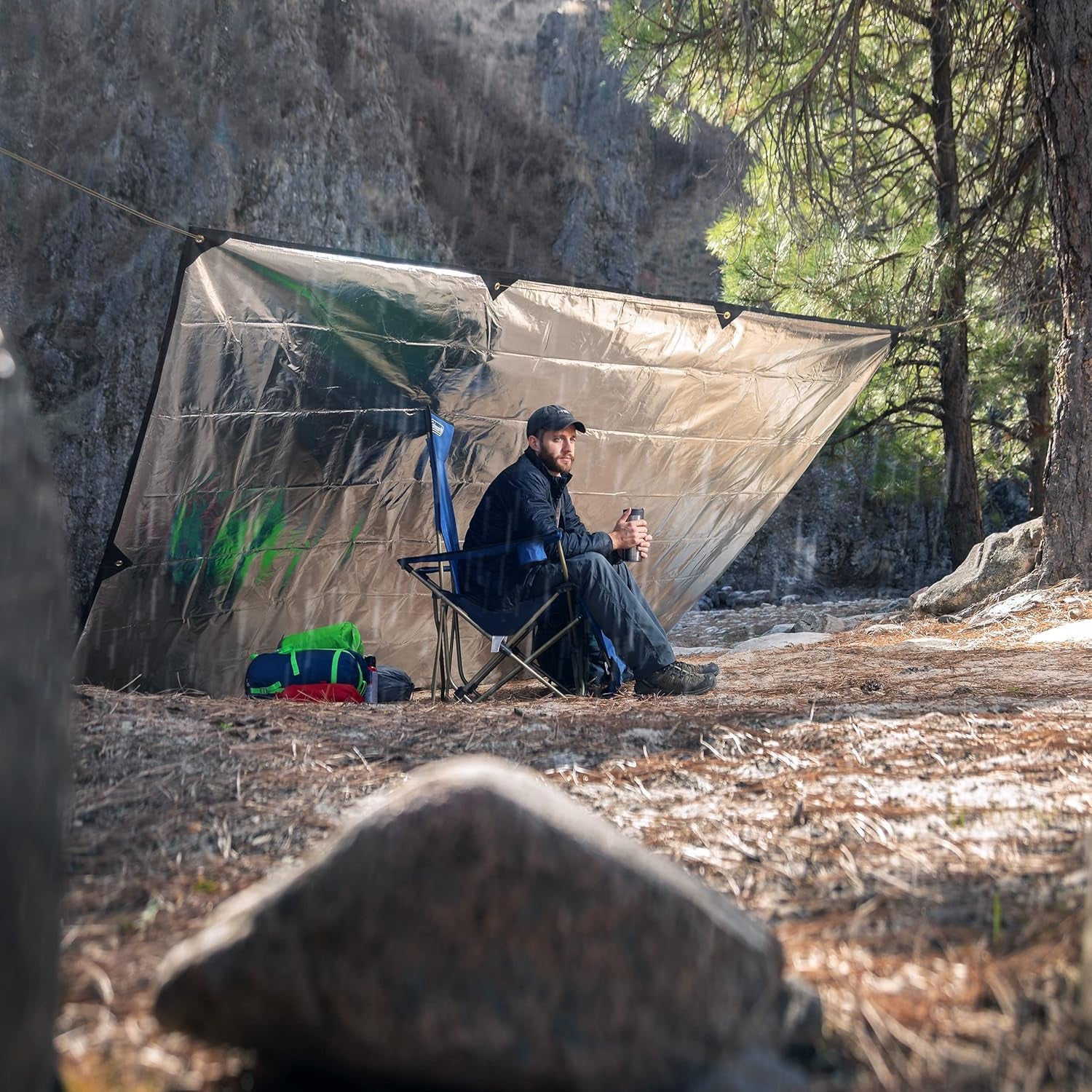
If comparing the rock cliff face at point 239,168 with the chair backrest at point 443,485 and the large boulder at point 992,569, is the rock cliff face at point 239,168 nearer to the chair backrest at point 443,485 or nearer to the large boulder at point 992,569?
the chair backrest at point 443,485

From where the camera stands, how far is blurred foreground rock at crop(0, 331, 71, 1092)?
68cm

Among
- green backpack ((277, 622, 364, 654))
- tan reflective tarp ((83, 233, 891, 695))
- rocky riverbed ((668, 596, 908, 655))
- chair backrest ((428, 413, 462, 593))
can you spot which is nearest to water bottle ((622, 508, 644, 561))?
chair backrest ((428, 413, 462, 593))

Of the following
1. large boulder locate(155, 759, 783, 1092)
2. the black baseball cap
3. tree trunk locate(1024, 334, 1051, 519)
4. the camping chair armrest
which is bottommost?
large boulder locate(155, 759, 783, 1092)

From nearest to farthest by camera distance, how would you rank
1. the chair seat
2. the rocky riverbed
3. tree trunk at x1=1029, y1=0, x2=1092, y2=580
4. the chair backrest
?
the chair seat → the chair backrest → tree trunk at x1=1029, y1=0, x2=1092, y2=580 → the rocky riverbed

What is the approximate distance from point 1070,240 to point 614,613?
10.6 ft

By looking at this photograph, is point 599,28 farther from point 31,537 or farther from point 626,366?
point 31,537

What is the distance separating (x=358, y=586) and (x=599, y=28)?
51.7 feet

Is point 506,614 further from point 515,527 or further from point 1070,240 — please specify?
point 1070,240

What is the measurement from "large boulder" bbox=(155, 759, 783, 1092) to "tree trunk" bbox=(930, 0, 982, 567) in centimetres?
500

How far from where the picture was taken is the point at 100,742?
2082 mm

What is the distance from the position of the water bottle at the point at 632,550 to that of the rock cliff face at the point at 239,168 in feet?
8.86

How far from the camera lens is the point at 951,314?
6.33 metres

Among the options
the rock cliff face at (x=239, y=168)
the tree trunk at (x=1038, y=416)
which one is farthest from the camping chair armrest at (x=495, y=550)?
the tree trunk at (x=1038, y=416)

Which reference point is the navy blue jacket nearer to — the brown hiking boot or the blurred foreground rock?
the brown hiking boot
